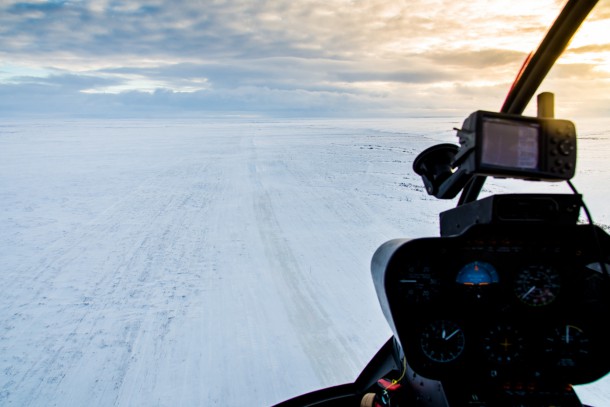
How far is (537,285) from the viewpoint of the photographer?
2594 mm

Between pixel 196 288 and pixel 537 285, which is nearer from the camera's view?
pixel 537 285

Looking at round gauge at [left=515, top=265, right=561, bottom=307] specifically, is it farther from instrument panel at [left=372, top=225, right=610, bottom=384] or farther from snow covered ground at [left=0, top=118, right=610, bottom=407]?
snow covered ground at [left=0, top=118, right=610, bottom=407]

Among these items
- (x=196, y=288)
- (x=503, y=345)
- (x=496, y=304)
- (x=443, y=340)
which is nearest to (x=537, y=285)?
(x=496, y=304)

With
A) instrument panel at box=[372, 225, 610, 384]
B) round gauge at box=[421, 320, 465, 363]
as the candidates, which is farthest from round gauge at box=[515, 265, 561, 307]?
round gauge at box=[421, 320, 465, 363]

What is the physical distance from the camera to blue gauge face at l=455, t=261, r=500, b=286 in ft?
8.50

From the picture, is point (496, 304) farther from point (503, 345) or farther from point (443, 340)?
point (443, 340)

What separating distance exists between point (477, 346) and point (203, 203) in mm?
8515

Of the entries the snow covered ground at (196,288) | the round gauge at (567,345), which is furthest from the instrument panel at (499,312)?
the snow covered ground at (196,288)

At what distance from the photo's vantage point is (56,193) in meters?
12.1

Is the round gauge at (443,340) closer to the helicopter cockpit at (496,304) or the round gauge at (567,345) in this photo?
the helicopter cockpit at (496,304)

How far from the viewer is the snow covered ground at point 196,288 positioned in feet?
13.4

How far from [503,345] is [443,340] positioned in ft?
1.11

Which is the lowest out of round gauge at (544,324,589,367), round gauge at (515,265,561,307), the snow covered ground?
the snow covered ground

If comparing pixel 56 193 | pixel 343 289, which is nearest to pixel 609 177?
pixel 343 289
